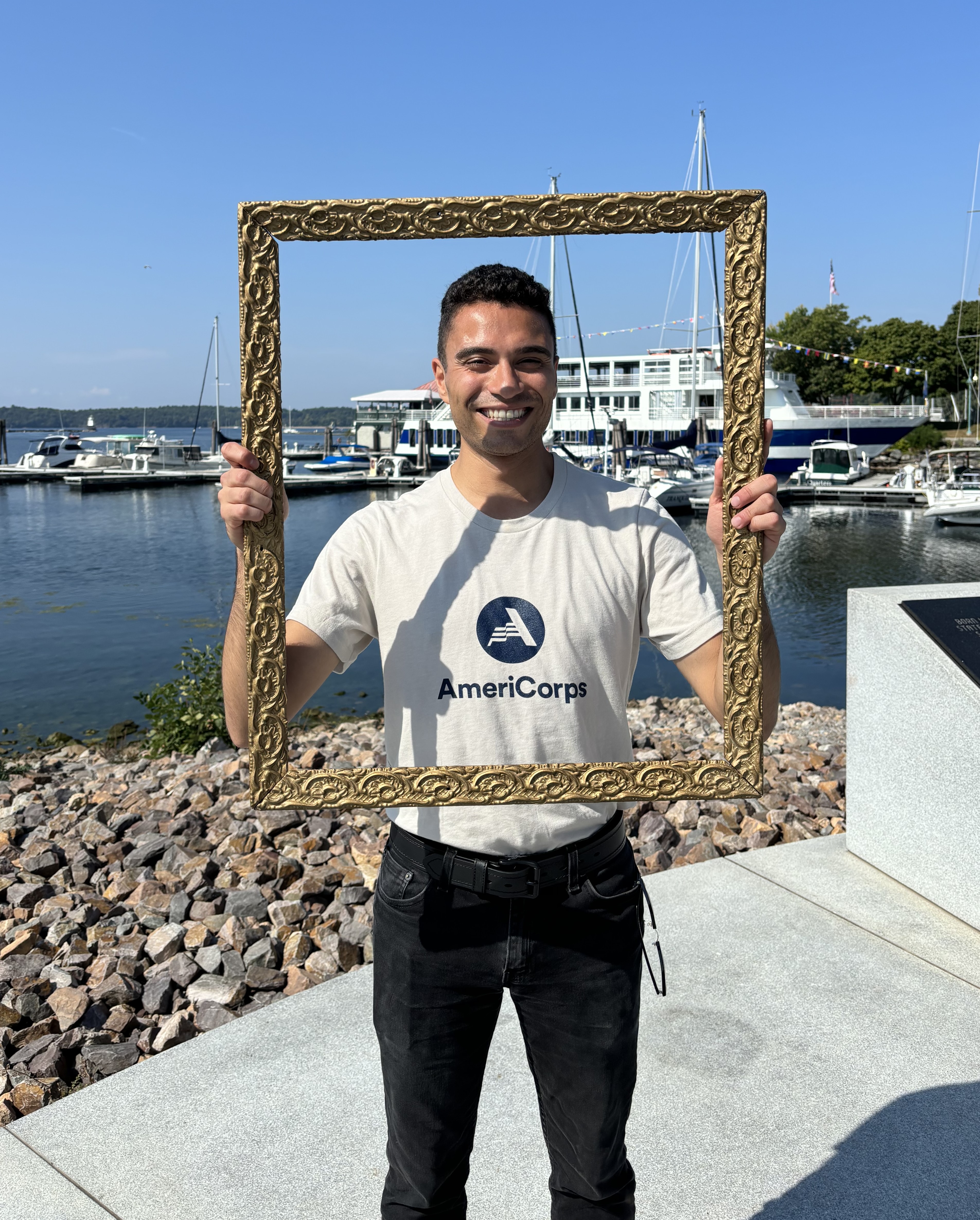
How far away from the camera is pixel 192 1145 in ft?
9.48

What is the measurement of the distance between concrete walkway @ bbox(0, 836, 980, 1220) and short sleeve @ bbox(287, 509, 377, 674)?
1.68 m

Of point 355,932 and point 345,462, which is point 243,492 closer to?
point 345,462

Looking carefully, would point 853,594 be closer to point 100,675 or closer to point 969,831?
point 969,831

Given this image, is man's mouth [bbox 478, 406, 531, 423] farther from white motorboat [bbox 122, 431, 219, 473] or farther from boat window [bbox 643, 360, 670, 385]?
white motorboat [bbox 122, 431, 219, 473]

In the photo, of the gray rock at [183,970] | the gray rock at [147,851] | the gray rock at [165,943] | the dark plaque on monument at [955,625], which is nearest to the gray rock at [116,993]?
the gray rock at [183,970]

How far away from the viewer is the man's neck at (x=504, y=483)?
79.2 inches

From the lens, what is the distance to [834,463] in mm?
40438

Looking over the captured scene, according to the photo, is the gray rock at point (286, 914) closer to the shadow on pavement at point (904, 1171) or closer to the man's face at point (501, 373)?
the shadow on pavement at point (904, 1171)

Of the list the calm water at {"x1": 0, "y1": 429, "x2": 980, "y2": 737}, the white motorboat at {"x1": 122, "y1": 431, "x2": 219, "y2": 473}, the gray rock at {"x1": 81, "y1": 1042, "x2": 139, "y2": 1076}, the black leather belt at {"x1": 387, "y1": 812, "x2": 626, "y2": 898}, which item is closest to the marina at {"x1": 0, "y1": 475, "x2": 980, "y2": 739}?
the calm water at {"x1": 0, "y1": 429, "x2": 980, "y2": 737}

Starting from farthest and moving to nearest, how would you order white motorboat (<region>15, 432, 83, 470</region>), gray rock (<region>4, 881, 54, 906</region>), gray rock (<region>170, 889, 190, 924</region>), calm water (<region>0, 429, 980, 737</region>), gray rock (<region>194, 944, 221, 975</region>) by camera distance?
white motorboat (<region>15, 432, 83, 470</region>)
calm water (<region>0, 429, 980, 737</region>)
gray rock (<region>4, 881, 54, 906</region>)
gray rock (<region>170, 889, 190, 924</region>)
gray rock (<region>194, 944, 221, 975</region>)

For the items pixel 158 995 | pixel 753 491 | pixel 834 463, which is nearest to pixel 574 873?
pixel 753 491

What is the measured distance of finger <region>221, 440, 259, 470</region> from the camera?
6.38 ft

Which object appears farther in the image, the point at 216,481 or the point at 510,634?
the point at 216,481

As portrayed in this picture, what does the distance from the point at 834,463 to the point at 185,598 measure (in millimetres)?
32621
